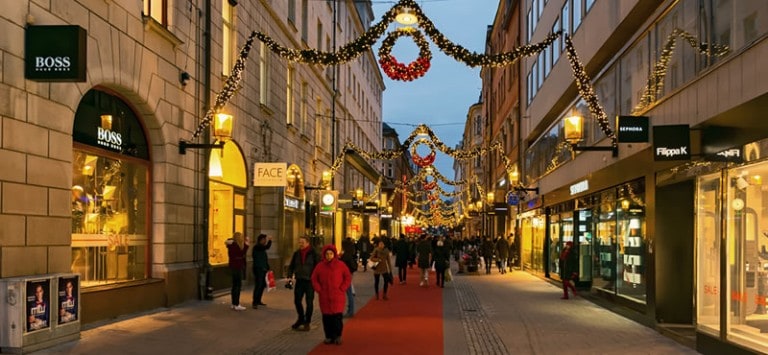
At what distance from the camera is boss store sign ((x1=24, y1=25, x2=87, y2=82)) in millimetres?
9656

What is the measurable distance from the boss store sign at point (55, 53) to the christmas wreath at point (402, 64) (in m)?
6.18

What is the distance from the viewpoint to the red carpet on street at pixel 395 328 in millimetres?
11111

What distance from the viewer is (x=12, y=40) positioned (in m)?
10.1

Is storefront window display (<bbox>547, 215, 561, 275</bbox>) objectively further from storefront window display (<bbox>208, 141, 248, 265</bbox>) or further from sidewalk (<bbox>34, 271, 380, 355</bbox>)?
sidewalk (<bbox>34, 271, 380, 355</bbox>)

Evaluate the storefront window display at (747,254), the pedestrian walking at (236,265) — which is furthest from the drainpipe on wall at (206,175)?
the storefront window display at (747,254)

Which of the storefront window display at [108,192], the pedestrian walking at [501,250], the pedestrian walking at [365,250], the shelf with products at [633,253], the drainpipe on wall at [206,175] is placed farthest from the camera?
the pedestrian walking at [365,250]

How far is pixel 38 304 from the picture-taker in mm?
10117

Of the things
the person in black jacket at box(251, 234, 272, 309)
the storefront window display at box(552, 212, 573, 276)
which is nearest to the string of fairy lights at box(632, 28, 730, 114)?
the person in black jacket at box(251, 234, 272, 309)

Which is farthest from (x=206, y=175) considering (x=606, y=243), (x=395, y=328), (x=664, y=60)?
(x=664, y=60)

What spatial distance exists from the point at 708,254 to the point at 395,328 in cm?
536

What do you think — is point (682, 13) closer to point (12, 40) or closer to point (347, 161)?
point (12, 40)

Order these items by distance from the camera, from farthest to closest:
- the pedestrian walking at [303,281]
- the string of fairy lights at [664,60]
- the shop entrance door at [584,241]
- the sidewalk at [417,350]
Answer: the shop entrance door at [584,241] < the pedestrian walking at [303,281] < the sidewalk at [417,350] < the string of fairy lights at [664,60]

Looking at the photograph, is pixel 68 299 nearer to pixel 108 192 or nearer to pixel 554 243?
pixel 108 192

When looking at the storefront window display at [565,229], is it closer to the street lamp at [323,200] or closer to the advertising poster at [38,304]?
the street lamp at [323,200]
